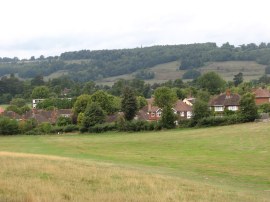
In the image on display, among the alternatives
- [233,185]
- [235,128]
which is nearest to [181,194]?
[233,185]

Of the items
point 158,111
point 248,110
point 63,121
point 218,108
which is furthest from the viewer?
point 218,108

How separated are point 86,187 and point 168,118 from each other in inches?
2603

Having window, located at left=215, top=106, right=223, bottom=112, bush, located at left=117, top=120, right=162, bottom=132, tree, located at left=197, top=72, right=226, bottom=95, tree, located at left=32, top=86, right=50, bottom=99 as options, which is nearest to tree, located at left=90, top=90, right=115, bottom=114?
bush, located at left=117, top=120, right=162, bottom=132

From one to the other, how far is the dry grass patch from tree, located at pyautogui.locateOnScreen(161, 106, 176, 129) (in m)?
59.7

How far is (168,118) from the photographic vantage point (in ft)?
276

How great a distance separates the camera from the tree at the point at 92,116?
90.5 meters

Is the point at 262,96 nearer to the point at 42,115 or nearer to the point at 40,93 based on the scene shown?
the point at 42,115

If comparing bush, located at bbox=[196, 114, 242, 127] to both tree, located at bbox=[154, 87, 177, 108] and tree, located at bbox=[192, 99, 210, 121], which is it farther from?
tree, located at bbox=[154, 87, 177, 108]

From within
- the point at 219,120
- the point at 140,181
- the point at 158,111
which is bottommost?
the point at 219,120

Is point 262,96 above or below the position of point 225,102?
above

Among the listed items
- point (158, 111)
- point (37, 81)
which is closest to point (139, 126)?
point (158, 111)

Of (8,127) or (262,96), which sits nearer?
(8,127)

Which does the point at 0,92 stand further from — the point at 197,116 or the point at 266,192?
the point at 266,192

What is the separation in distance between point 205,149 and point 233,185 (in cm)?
2707
